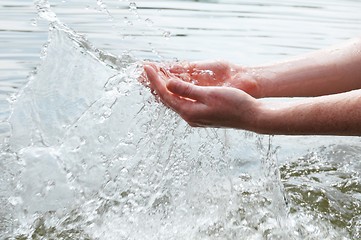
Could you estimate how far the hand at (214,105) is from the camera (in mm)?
2773

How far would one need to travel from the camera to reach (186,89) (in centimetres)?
279

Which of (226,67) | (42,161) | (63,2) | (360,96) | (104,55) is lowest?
(63,2)

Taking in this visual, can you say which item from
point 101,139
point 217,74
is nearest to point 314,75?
point 217,74

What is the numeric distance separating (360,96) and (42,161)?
67.6 inches

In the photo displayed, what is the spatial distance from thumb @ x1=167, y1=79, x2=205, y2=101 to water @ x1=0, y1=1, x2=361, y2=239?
0.55 meters

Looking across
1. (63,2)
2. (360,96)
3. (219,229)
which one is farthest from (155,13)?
(360,96)

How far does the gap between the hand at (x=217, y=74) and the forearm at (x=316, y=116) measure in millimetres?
534

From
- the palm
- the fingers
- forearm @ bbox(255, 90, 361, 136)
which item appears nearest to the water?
the palm

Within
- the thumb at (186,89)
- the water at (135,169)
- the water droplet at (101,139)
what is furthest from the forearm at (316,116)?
the water droplet at (101,139)

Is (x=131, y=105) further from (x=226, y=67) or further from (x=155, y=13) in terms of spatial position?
(x=155, y=13)

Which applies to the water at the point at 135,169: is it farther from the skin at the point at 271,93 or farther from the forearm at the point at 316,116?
the forearm at the point at 316,116

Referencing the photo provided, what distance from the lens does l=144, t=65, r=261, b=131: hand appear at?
2773 millimetres

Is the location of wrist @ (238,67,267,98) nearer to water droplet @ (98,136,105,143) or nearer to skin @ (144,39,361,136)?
skin @ (144,39,361,136)

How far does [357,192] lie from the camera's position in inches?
159
